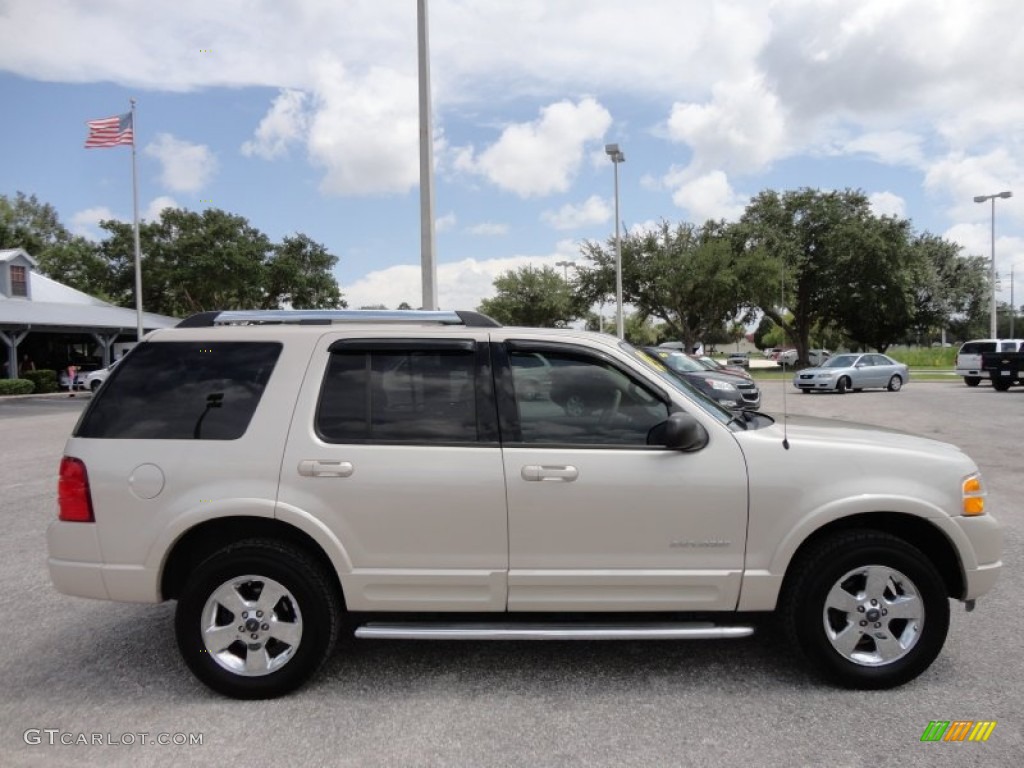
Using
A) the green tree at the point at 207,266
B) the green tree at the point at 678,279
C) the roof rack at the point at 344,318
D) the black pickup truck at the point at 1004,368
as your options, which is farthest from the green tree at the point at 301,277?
the roof rack at the point at 344,318

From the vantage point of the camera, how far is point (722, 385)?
15.3 metres

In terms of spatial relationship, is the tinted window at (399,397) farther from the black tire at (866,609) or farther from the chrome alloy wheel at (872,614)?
the chrome alloy wheel at (872,614)

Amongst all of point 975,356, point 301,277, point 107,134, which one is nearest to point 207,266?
point 301,277

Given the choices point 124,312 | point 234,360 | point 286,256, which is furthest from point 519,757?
point 286,256

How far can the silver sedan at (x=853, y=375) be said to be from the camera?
83.7 feet

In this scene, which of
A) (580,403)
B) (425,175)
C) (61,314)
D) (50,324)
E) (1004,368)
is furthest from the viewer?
(61,314)

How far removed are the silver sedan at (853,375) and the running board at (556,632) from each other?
24084 millimetres

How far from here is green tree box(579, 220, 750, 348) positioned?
134 feet

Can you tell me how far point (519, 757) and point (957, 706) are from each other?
2.06 metres

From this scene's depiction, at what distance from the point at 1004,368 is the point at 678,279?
19.6 meters

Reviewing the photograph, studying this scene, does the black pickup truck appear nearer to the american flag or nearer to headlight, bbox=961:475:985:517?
headlight, bbox=961:475:985:517

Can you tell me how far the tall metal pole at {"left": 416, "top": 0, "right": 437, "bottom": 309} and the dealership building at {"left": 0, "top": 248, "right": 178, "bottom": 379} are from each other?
22.6 meters

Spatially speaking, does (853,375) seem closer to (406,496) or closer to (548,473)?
(548,473)

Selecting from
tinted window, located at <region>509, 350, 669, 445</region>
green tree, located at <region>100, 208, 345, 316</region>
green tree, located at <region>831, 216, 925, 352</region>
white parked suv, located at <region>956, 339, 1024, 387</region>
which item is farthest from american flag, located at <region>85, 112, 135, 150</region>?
green tree, located at <region>831, 216, 925, 352</region>
